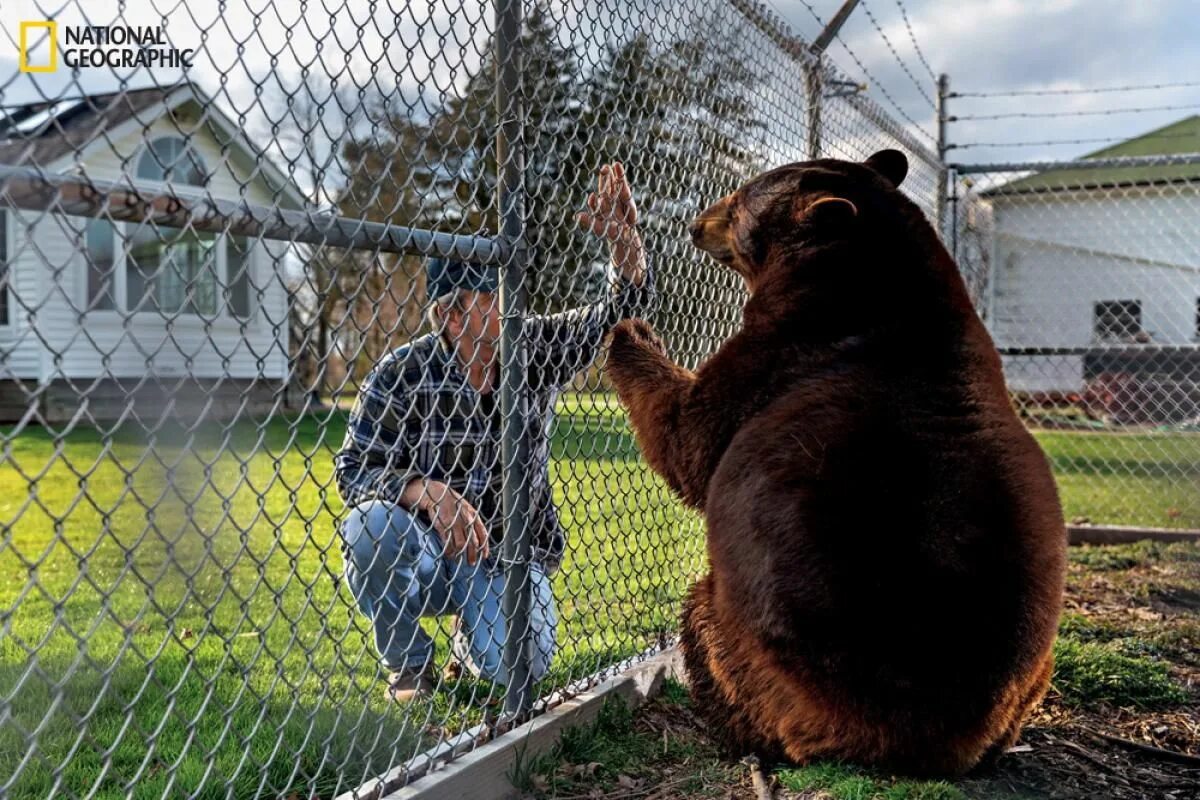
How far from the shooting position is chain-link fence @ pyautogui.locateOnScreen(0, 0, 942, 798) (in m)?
2.04

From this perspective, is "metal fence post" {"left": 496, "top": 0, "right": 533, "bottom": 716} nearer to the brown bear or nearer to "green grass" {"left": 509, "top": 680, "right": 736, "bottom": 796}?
"green grass" {"left": 509, "top": 680, "right": 736, "bottom": 796}

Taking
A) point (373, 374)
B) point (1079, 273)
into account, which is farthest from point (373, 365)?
point (1079, 273)

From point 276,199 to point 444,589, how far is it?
1972 millimetres

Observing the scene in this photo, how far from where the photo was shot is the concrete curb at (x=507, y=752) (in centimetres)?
283

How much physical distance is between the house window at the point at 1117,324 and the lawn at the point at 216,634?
237 inches

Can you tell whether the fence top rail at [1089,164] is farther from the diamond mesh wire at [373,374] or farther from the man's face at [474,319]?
the man's face at [474,319]

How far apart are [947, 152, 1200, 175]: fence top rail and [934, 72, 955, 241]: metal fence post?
101 mm

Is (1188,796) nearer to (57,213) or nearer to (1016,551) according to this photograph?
(1016,551)

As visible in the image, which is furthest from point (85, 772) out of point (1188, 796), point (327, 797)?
point (1188, 796)

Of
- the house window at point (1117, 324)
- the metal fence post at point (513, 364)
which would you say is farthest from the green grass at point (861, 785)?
the house window at point (1117, 324)

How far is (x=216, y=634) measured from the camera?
2783 millimetres

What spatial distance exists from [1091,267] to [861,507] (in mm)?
21128

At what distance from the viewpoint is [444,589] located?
388 cm

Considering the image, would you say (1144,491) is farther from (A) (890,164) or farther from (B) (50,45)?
(B) (50,45)
